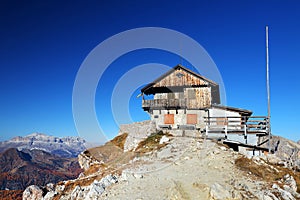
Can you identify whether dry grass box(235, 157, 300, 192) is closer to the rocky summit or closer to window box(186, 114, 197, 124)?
the rocky summit

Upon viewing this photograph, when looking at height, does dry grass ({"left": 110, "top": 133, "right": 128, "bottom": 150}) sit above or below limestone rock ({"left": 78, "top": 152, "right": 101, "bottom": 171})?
above

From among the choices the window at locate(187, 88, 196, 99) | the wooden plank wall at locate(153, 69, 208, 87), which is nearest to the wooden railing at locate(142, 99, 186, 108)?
the window at locate(187, 88, 196, 99)

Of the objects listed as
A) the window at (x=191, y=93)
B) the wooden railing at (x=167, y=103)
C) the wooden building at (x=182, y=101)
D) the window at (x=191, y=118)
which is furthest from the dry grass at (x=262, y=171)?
the window at (x=191, y=93)

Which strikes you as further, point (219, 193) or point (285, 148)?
point (285, 148)

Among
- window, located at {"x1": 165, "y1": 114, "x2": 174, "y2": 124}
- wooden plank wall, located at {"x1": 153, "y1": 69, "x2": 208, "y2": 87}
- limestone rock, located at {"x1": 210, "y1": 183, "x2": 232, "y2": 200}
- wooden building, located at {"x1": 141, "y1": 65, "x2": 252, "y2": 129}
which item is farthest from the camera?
wooden plank wall, located at {"x1": 153, "y1": 69, "x2": 208, "y2": 87}

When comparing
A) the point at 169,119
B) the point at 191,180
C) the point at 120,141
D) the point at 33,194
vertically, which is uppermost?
the point at 169,119

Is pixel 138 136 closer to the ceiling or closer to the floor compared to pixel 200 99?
closer to the floor

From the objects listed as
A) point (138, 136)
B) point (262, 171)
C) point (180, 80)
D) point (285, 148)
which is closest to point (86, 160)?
point (138, 136)

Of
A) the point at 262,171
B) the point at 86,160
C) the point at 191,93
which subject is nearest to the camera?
the point at 262,171

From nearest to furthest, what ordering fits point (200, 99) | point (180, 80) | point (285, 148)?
1. point (200, 99)
2. point (180, 80)
3. point (285, 148)

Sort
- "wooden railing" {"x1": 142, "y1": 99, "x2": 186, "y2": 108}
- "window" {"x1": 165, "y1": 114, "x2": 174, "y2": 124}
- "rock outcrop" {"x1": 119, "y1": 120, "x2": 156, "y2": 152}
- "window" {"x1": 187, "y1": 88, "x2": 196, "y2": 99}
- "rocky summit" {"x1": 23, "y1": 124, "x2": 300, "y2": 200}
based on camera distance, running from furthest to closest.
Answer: "window" {"x1": 187, "y1": 88, "x2": 196, "y2": 99}, "wooden railing" {"x1": 142, "y1": 99, "x2": 186, "y2": 108}, "window" {"x1": 165, "y1": 114, "x2": 174, "y2": 124}, "rock outcrop" {"x1": 119, "y1": 120, "x2": 156, "y2": 152}, "rocky summit" {"x1": 23, "y1": 124, "x2": 300, "y2": 200}

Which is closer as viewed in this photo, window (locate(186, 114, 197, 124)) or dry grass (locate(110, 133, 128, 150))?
dry grass (locate(110, 133, 128, 150))

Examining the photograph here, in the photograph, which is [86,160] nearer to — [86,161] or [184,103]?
[86,161]

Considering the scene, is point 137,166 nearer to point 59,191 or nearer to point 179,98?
point 59,191
